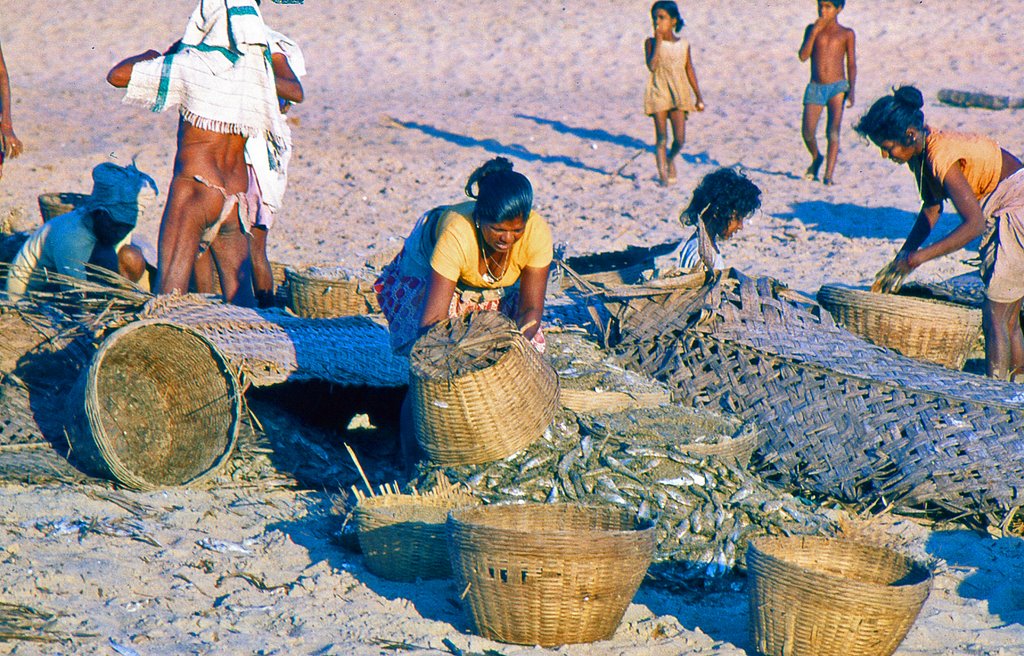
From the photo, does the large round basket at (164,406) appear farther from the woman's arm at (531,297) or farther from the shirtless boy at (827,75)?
the shirtless boy at (827,75)

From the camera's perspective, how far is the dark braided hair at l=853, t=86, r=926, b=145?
5129mm

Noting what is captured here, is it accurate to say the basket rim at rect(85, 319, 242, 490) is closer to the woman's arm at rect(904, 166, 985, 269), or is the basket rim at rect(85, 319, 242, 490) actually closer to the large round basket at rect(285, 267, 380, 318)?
the large round basket at rect(285, 267, 380, 318)

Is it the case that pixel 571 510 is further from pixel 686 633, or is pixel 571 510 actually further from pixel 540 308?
pixel 540 308

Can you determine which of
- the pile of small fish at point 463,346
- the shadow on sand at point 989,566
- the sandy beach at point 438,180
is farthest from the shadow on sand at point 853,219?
the pile of small fish at point 463,346

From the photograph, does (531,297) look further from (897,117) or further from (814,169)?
(814,169)

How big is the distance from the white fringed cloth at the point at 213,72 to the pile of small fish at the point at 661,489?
2237 mm

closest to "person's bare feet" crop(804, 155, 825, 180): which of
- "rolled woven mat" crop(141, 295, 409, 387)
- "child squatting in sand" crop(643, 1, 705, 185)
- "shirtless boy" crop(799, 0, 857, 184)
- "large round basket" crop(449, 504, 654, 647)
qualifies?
"shirtless boy" crop(799, 0, 857, 184)

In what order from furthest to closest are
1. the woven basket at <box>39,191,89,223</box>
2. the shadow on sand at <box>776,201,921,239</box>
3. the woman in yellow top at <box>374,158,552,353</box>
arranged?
the shadow on sand at <box>776,201,921,239</box>, the woven basket at <box>39,191,89,223</box>, the woman in yellow top at <box>374,158,552,353</box>

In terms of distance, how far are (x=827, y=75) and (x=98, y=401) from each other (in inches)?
331

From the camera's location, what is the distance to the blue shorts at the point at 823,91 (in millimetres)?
10758

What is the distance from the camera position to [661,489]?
12.8 feet

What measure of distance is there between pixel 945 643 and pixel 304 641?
1820 millimetres

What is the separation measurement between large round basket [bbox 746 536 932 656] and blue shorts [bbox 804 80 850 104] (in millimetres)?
8164

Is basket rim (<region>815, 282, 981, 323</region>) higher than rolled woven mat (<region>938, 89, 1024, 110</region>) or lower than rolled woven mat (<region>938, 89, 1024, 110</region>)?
lower
